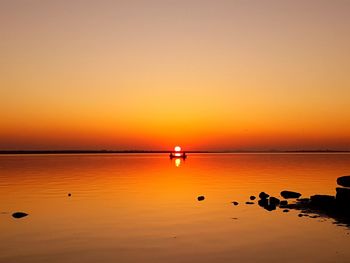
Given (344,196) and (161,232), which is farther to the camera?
(344,196)

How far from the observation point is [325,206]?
1574 inches

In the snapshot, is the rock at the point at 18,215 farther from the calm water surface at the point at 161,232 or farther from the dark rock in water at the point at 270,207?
the dark rock in water at the point at 270,207

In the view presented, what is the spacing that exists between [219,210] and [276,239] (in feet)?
42.2

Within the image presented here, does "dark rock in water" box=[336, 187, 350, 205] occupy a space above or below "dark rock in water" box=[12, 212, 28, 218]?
above

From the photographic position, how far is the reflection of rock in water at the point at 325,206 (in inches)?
1446

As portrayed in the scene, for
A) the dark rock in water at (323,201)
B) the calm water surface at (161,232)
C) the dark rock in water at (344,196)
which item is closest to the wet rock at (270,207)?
the calm water surface at (161,232)

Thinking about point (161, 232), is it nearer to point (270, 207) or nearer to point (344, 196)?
point (270, 207)

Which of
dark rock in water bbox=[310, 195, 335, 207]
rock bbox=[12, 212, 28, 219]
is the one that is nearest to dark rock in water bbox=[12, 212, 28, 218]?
rock bbox=[12, 212, 28, 219]

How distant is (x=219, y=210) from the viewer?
131ft

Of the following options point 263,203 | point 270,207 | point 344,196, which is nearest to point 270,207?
point 270,207

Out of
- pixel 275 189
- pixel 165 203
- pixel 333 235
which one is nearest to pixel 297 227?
pixel 333 235

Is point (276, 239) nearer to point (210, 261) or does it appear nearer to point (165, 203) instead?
point (210, 261)

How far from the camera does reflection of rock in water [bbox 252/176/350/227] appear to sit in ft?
120

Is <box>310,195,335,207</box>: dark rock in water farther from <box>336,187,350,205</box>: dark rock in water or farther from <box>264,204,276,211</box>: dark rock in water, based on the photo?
<box>264,204,276,211</box>: dark rock in water
